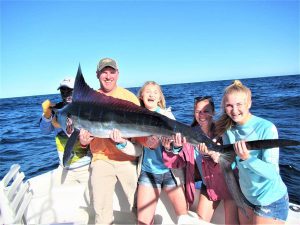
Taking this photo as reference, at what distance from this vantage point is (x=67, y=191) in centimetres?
361

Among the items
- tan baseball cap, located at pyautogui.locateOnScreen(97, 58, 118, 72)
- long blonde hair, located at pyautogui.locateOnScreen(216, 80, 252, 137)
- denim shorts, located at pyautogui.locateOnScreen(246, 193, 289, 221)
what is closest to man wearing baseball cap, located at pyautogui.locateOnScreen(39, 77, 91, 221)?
tan baseball cap, located at pyautogui.locateOnScreen(97, 58, 118, 72)

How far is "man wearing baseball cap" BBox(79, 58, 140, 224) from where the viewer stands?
316cm

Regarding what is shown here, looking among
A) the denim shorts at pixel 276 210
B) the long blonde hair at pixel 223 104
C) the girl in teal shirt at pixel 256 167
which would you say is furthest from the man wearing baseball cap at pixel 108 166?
the denim shorts at pixel 276 210

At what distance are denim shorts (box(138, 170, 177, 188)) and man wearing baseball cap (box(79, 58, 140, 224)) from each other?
0.15 metres

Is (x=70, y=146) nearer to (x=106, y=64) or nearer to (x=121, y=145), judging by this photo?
(x=121, y=145)

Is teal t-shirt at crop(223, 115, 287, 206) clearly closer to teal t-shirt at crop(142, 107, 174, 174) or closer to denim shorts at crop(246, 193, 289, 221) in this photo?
denim shorts at crop(246, 193, 289, 221)

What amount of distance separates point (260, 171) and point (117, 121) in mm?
1380

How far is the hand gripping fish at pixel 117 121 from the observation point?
99.1 inches

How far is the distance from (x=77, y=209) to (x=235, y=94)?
92.4 inches

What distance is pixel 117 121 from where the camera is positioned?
287cm

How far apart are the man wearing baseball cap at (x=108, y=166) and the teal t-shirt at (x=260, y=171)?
1196 mm

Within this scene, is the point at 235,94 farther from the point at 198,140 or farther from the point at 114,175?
the point at 114,175

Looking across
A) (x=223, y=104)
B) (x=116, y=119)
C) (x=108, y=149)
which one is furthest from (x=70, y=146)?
(x=223, y=104)

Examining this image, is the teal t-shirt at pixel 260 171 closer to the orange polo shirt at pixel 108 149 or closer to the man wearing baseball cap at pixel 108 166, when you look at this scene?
the man wearing baseball cap at pixel 108 166
